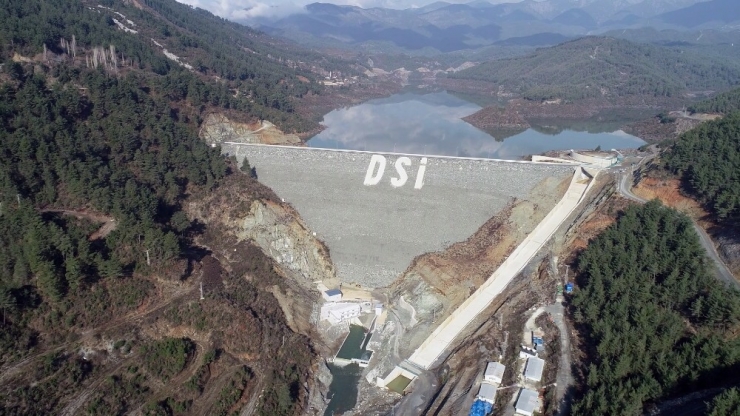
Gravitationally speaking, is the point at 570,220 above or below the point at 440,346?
above

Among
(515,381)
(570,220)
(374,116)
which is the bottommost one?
(374,116)

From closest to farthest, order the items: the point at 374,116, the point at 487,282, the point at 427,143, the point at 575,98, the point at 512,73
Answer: the point at 487,282
the point at 427,143
the point at 374,116
the point at 575,98
the point at 512,73

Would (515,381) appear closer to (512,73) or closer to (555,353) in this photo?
(555,353)

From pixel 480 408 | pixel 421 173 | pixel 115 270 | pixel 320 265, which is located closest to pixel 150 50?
pixel 421 173

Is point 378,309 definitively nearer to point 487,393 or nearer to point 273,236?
point 273,236

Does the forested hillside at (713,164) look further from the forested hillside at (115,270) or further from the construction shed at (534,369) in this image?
the forested hillside at (115,270)

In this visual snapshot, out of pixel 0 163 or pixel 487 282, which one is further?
pixel 487 282

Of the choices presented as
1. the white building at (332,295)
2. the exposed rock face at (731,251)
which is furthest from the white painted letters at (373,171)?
the exposed rock face at (731,251)

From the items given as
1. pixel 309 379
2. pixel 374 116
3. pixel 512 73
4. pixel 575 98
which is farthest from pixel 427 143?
pixel 512 73
